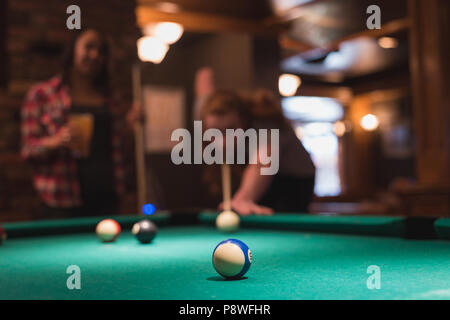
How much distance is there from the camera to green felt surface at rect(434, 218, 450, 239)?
2385 millimetres

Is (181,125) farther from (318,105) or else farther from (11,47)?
(318,105)

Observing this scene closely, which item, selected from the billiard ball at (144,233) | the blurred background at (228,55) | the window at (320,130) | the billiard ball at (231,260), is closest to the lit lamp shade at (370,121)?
the window at (320,130)

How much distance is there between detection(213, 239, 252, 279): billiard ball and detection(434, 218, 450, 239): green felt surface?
1.10m

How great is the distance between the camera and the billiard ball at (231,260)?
5.34 feet

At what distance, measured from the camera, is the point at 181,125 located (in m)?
7.05

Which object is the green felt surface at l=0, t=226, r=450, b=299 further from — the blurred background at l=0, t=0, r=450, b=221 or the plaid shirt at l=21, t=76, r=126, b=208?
the blurred background at l=0, t=0, r=450, b=221

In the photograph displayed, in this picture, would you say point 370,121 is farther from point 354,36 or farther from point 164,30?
point 164,30

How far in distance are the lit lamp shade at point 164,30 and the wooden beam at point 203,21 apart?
0.21ft

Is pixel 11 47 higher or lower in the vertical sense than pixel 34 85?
higher

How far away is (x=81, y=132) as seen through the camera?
4.05 m

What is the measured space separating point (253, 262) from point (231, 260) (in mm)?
403

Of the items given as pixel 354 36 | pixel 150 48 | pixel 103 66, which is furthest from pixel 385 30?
pixel 103 66

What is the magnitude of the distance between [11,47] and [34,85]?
1.36ft
